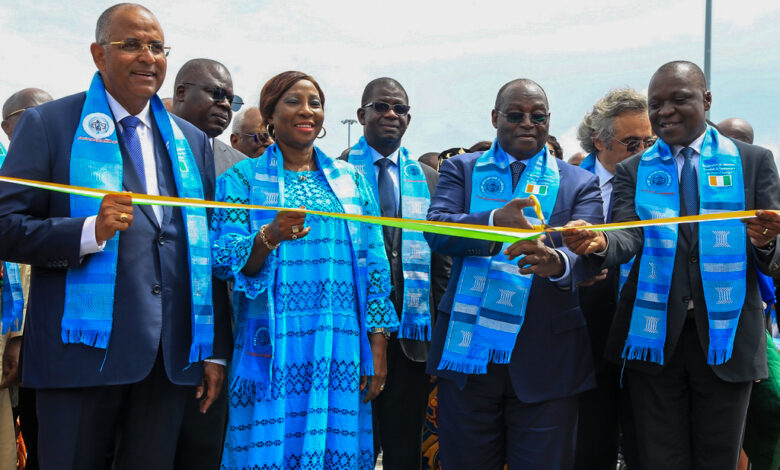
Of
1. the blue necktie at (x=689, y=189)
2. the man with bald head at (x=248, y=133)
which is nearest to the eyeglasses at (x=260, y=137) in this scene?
the man with bald head at (x=248, y=133)

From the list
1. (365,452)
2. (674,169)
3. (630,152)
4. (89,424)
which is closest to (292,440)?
(365,452)

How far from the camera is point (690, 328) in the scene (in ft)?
12.2

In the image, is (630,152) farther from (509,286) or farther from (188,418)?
(188,418)

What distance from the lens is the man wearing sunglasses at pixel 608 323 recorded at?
440 cm

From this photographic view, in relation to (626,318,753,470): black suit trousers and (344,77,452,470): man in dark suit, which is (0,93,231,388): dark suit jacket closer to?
(344,77,452,470): man in dark suit

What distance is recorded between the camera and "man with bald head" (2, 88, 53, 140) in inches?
224

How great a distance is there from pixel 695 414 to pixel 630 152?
2.07m

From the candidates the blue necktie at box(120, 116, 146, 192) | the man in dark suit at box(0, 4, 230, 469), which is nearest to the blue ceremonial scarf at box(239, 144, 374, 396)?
the man in dark suit at box(0, 4, 230, 469)

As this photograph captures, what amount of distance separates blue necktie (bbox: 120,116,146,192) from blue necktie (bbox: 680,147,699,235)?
2724 millimetres

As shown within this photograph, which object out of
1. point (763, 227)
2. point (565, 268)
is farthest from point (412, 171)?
point (763, 227)

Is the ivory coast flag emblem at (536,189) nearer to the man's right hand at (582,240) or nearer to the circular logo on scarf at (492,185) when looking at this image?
the circular logo on scarf at (492,185)

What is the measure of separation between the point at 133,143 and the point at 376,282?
1.38 metres

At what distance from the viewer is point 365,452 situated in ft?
12.2

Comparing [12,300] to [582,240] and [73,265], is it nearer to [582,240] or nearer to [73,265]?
[73,265]
